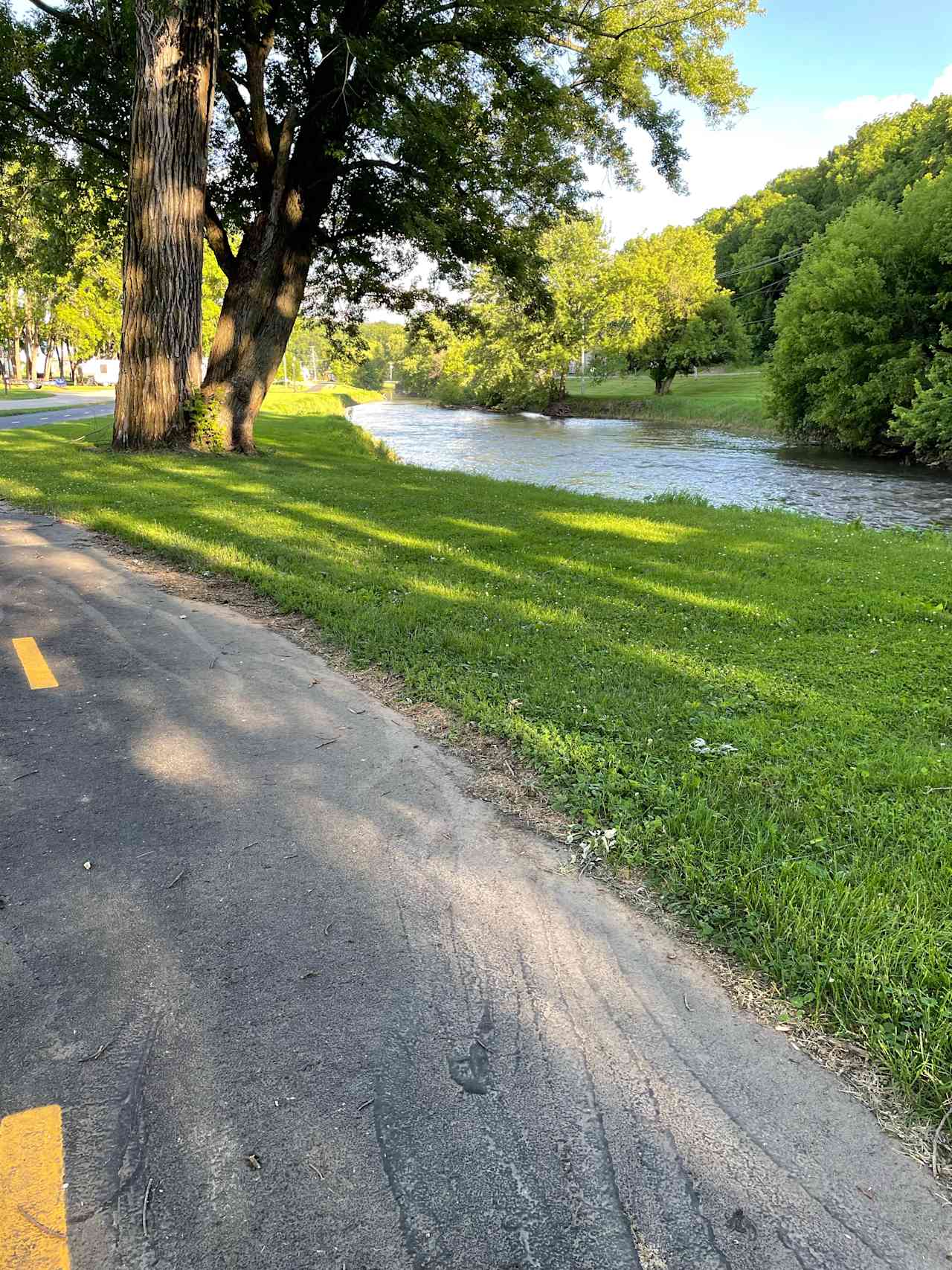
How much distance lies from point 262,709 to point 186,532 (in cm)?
446

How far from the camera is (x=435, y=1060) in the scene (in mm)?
1999

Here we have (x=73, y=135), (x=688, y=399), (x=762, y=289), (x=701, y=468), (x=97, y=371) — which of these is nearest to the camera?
(x=73, y=135)

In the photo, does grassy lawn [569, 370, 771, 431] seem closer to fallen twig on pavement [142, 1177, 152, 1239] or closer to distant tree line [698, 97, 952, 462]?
distant tree line [698, 97, 952, 462]

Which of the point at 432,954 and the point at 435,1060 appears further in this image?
the point at 432,954

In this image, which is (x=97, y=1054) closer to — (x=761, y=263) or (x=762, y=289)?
(x=762, y=289)

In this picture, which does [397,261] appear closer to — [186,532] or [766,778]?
[186,532]

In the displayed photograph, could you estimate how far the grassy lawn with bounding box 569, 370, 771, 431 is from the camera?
41125 mm

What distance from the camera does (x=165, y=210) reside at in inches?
446

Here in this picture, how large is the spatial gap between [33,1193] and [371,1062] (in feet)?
2.60

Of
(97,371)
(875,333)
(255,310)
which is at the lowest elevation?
(255,310)

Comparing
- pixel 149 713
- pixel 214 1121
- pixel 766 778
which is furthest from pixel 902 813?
pixel 149 713

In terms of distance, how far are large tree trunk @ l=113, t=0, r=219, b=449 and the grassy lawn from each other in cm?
2712

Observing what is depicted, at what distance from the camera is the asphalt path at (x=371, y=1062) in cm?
161

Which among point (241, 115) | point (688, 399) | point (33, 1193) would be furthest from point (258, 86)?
point (688, 399)
